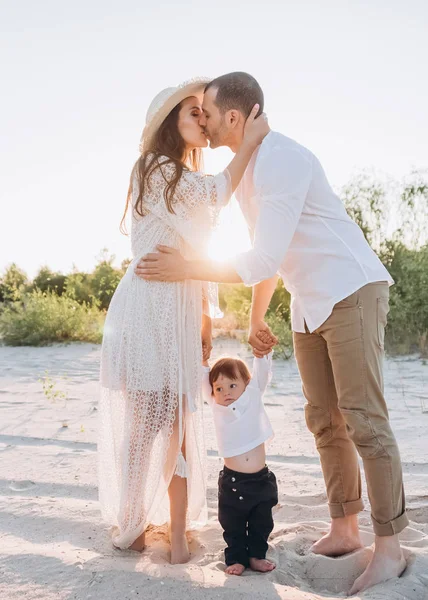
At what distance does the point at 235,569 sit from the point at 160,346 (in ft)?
3.25

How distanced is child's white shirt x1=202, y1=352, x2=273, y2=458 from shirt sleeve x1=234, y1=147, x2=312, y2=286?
Result: 0.62 meters

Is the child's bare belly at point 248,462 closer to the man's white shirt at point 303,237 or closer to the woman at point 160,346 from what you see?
the woman at point 160,346

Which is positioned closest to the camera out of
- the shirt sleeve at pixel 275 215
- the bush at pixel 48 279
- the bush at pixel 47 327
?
the shirt sleeve at pixel 275 215

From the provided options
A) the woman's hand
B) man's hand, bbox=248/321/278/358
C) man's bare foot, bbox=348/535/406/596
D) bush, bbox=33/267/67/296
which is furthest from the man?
bush, bbox=33/267/67/296

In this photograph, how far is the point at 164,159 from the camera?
282cm

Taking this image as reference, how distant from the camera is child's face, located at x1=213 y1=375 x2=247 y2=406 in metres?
2.95

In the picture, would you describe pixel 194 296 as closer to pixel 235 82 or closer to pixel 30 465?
pixel 235 82

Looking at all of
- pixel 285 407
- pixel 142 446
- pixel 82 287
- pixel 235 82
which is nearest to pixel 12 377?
pixel 285 407

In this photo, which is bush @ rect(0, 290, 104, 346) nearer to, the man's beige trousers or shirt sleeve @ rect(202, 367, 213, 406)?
shirt sleeve @ rect(202, 367, 213, 406)

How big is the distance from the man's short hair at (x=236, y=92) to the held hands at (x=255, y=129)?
0.09 ft

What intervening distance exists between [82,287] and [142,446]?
14572 millimetres

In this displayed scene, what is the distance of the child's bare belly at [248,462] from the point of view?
2.87m

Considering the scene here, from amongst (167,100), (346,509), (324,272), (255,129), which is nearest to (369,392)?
(324,272)

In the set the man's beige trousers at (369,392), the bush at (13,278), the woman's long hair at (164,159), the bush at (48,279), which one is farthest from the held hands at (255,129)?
the bush at (48,279)
